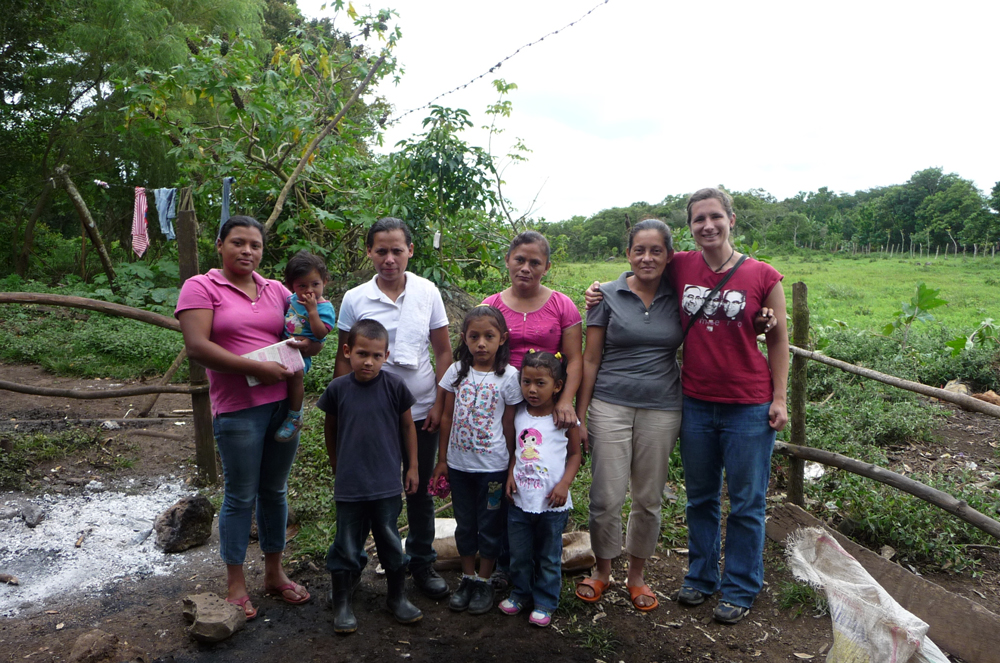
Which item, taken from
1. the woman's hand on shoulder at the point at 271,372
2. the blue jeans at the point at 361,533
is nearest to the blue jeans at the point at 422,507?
the blue jeans at the point at 361,533

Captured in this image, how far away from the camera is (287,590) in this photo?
2.96 metres

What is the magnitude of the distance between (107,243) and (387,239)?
45.6 feet

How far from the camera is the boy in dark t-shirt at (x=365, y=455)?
8.80 ft

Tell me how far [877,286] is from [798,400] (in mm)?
18373

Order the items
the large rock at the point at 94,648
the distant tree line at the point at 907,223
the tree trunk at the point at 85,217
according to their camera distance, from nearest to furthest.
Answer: the large rock at the point at 94,648
the tree trunk at the point at 85,217
the distant tree line at the point at 907,223

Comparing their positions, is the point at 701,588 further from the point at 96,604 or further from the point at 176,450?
the point at 176,450

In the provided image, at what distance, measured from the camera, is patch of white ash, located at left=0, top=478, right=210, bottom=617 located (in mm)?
3062

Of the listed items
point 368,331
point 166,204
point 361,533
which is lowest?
point 361,533

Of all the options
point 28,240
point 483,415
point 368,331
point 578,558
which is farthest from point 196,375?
point 28,240

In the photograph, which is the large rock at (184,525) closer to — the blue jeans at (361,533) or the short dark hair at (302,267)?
the blue jeans at (361,533)

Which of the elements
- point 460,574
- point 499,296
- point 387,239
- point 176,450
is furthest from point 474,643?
point 176,450

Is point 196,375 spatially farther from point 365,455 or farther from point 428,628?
point 428,628

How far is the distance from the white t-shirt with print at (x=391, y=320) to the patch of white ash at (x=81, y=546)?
164 centimetres

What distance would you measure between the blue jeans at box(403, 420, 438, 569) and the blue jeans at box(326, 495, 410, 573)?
0.52 feet
